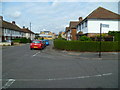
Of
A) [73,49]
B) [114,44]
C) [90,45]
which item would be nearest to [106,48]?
[114,44]

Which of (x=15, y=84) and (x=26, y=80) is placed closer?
(x=15, y=84)

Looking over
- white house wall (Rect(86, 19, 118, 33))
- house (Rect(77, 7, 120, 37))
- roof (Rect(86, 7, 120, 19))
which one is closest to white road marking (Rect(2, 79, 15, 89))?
house (Rect(77, 7, 120, 37))

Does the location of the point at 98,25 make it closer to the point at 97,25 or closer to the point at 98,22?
the point at 97,25

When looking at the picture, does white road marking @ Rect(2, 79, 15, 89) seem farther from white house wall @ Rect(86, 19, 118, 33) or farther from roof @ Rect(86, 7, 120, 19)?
roof @ Rect(86, 7, 120, 19)

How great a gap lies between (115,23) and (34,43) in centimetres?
1464

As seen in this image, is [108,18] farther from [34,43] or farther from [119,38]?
[34,43]

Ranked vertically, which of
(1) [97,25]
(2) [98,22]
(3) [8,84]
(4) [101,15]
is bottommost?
(3) [8,84]

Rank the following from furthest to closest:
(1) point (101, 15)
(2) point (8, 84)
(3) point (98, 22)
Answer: (1) point (101, 15)
(3) point (98, 22)
(2) point (8, 84)

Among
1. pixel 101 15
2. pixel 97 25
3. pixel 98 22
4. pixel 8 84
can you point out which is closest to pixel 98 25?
pixel 97 25

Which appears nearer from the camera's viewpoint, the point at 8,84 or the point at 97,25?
the point at 8,84

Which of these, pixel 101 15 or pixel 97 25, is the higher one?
pixel 101 15

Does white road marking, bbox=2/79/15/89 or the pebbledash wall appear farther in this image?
the pebbledash wall

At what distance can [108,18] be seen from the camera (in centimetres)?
2162

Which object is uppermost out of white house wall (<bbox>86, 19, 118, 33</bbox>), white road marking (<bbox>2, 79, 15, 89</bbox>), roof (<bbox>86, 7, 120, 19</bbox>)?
roof (<bbox>86, 7, 120, 19</bbox>)
